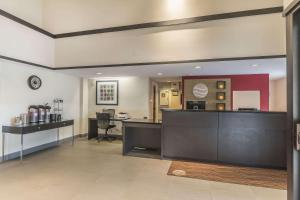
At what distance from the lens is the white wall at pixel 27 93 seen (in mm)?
4324

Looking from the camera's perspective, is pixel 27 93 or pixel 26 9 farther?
pixel 27 93

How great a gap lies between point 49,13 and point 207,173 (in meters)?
5.42

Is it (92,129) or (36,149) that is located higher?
(92,129)

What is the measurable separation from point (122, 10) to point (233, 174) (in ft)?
13.7

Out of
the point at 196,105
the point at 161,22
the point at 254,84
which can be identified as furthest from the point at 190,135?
the point at 254,84

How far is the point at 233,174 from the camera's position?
3.64 metres

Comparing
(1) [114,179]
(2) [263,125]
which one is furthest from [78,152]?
(2) [263,125]

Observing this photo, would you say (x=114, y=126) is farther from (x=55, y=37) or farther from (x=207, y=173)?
(x=207, y=173)

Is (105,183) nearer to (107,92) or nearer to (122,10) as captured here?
(122,10)

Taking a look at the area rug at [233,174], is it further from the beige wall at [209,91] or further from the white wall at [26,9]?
the white wall at [26,9]

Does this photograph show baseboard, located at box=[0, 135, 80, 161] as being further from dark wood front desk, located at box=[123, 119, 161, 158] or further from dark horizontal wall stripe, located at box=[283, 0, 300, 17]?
dark horizontal wall stripe, located at box=[283, 0, 300, 17]

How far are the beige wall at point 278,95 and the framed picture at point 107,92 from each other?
6464mm

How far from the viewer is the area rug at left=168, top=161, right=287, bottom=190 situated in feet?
10.8

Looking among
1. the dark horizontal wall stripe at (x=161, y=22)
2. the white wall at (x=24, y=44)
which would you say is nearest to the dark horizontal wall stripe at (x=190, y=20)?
the dark horizontal wall stripe at (x=161, y=22)
